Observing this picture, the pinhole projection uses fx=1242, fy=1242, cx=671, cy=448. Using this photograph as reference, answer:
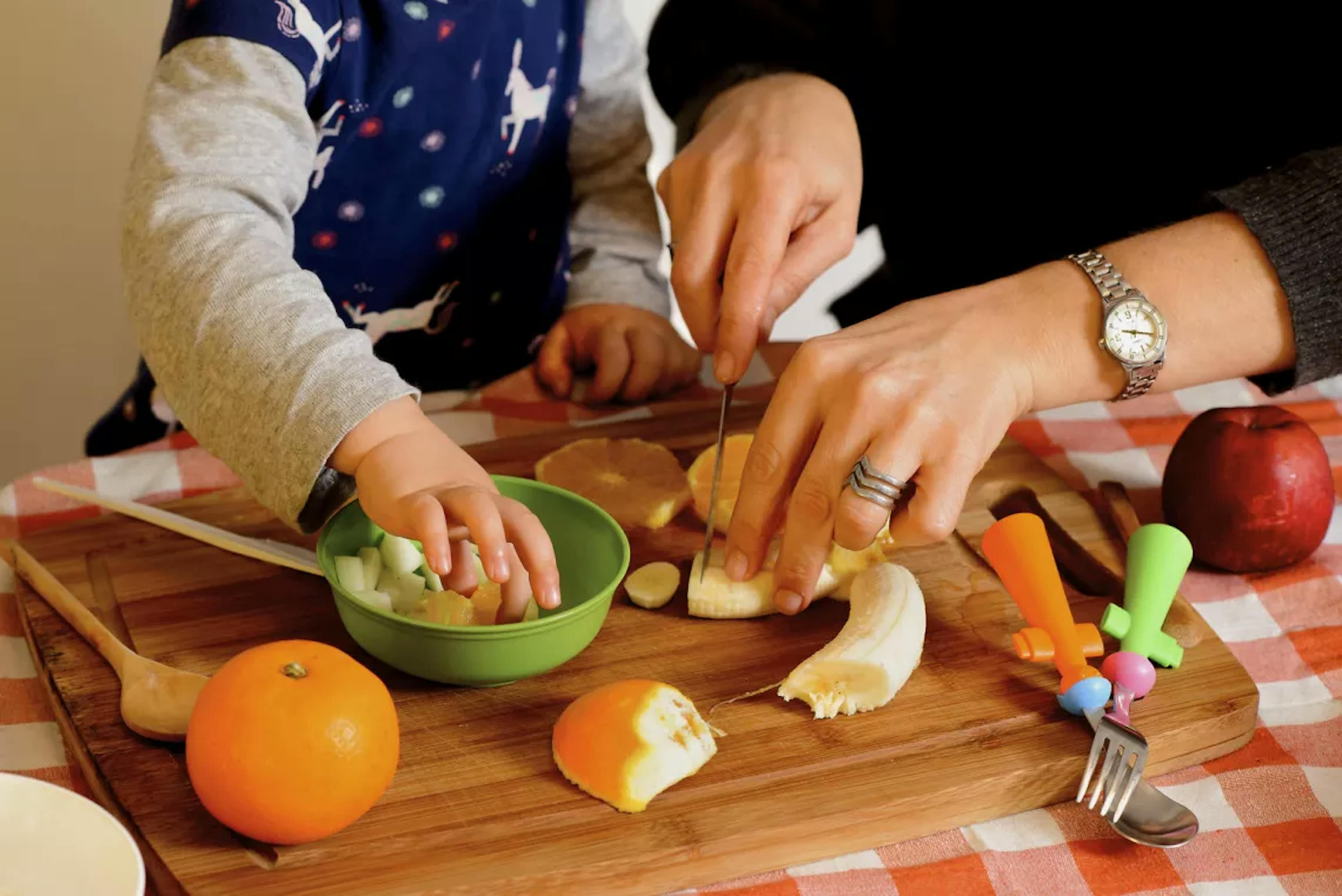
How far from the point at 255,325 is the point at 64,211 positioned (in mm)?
1343

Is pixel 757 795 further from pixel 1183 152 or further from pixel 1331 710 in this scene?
pixel 1183 152

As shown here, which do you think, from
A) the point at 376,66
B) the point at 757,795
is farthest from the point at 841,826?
the point at 376,66

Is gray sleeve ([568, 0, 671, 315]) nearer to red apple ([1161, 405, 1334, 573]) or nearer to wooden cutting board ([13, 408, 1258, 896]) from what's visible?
wooden cutting board ([13, 408, 1258, 896])

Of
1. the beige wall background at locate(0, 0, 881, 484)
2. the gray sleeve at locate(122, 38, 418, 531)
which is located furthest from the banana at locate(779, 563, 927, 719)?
the beige wall background at locate(0, 0, 881, 484)

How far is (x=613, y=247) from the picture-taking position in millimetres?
1556

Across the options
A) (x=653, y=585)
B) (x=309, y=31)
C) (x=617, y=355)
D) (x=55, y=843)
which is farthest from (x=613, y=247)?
(x=55, y=843)

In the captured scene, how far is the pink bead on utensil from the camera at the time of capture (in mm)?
913

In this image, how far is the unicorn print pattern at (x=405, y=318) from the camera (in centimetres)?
143

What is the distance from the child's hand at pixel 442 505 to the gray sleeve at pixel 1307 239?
2.06ft

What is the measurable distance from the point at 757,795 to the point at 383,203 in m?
0.81

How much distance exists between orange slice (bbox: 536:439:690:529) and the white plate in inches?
21.4

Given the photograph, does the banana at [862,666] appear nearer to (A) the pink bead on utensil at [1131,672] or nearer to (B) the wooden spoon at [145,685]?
(A) the pink bead on utensil at [1131,672]

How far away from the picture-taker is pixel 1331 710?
38.3 inches

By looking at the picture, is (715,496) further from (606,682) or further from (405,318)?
(405,318)
